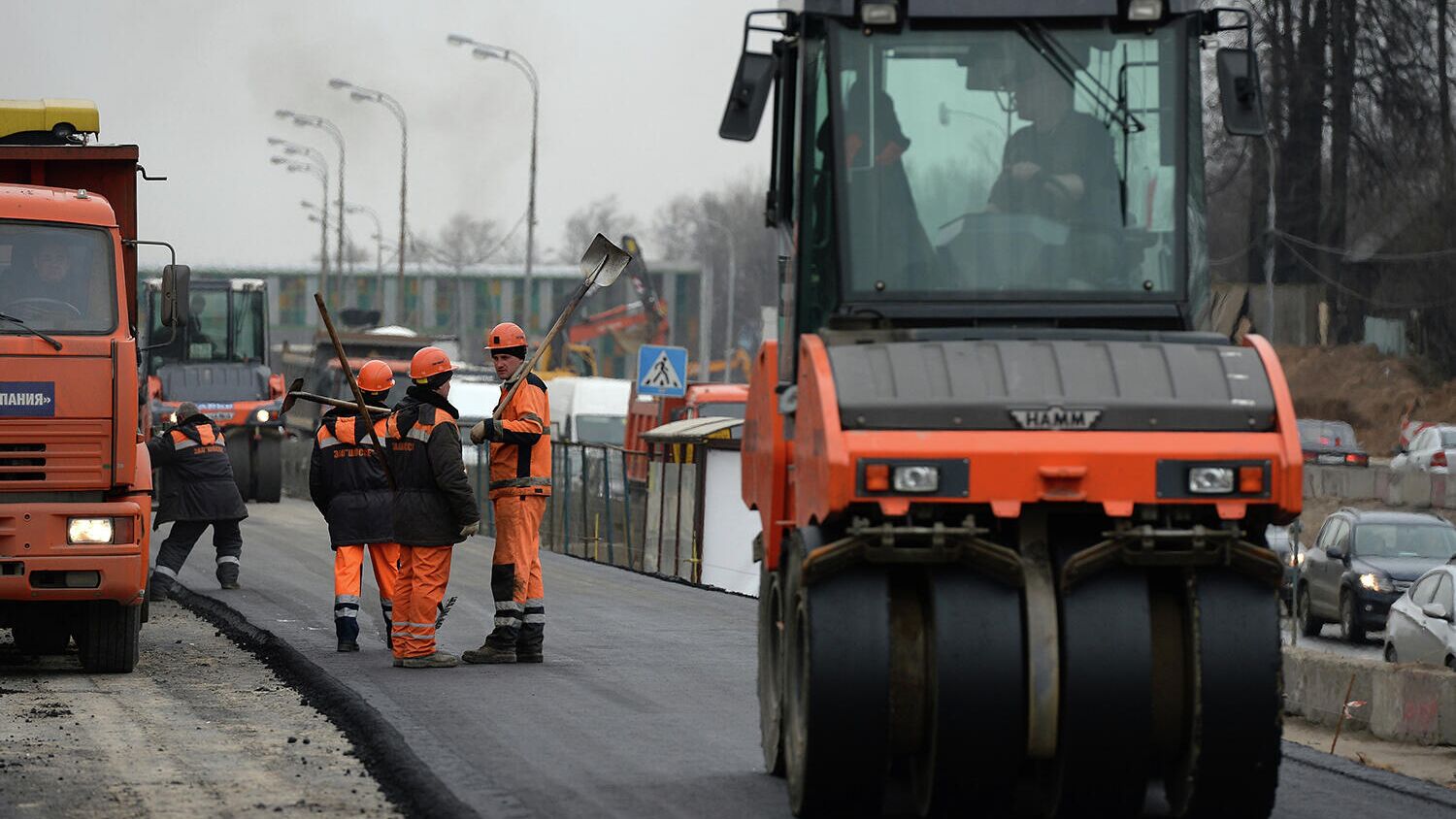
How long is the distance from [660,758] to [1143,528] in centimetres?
328

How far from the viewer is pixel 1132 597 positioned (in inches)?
293

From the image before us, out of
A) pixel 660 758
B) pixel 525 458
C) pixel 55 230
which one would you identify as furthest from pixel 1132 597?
pixel 55 230

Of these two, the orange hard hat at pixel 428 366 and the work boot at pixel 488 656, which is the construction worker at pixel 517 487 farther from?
the orange hard hat at pixel 428 366

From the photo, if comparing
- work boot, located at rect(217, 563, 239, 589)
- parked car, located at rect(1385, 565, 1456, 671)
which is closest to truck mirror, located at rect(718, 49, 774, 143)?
parked car, located at rect(1385, 565, 1456, 671)

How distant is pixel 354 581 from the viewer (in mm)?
14570

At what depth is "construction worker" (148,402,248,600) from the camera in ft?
61.7

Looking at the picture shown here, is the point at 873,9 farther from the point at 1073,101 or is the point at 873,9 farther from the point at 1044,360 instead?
the point at 1044,360

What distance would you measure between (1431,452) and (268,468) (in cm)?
2116

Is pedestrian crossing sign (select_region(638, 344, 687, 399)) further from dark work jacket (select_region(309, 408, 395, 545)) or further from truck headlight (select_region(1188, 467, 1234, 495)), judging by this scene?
truck headlight (select_region(1188, 467, 1234, 495))

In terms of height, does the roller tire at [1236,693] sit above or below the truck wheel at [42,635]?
above

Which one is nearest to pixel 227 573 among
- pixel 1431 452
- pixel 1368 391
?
pixel 1431 452

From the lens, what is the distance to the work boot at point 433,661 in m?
13.3

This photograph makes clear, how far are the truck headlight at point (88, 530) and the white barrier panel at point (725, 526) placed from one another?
1138 centimetres

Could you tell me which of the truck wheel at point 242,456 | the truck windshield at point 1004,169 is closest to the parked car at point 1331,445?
the truck wheel at point 242,456
